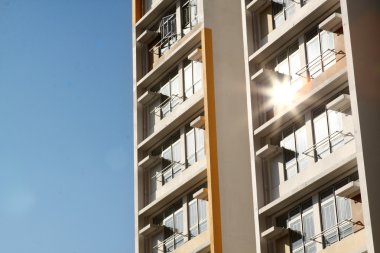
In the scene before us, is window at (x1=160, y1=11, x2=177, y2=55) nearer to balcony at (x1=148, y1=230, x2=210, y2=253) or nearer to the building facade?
the building facade

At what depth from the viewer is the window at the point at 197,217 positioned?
128 ft

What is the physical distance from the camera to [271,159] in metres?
36.9

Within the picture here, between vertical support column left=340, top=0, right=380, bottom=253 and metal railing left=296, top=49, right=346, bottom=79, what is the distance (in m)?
1.22

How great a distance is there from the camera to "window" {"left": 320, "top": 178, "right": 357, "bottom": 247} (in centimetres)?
3294

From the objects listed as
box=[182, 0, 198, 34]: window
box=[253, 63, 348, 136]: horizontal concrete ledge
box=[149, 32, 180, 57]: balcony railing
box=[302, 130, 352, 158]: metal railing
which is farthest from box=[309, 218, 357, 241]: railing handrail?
box=[149, 32, 180, 57]: balcony railing

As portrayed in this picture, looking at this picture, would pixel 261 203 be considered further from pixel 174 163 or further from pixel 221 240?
pixel 174 163

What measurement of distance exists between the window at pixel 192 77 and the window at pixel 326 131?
7.27 metres

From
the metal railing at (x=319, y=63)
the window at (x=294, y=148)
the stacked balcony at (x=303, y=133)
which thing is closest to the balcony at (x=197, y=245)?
the stacked balcony at (x=303, y=133)

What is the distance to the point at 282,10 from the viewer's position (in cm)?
3856

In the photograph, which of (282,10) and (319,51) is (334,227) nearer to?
(319,51)

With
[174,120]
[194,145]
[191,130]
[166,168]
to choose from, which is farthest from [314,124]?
[166,168]

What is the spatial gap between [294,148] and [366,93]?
393 centimetres

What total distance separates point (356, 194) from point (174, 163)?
1077 centimetres

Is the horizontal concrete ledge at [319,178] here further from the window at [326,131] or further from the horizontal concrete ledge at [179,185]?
the horizontal concrete ledge at [179,185]
